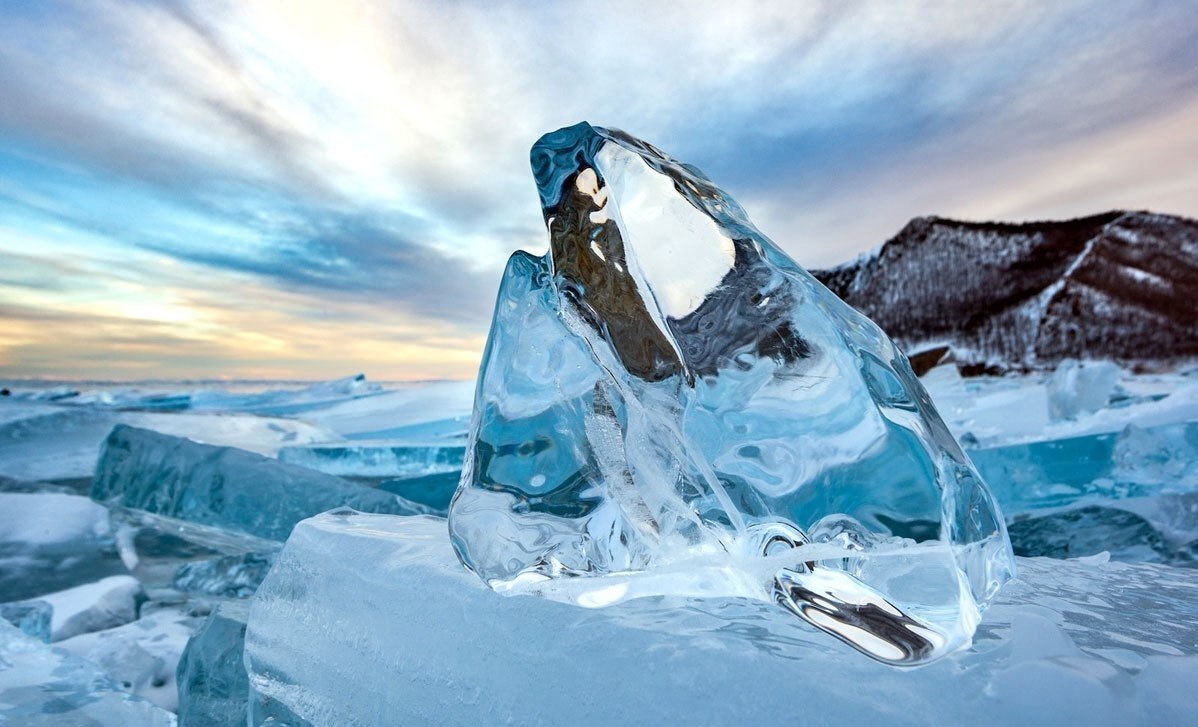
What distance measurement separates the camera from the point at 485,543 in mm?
685

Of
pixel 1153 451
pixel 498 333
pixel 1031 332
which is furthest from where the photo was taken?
pixel 1031 332

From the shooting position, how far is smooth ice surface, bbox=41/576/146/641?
1.33 metres

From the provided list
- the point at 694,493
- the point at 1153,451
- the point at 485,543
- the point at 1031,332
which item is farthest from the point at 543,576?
the point at 1031,332

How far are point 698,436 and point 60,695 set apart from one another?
0.89m

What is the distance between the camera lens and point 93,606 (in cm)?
139

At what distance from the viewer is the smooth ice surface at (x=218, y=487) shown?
175cm

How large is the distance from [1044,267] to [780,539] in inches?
360

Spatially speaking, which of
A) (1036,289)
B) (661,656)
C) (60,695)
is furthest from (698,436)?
(1036,289)

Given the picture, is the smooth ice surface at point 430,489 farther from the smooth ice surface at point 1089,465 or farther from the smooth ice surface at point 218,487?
the smooth ice surface at point 1089,465

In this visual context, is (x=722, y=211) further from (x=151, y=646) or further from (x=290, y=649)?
(x=151, y=646)

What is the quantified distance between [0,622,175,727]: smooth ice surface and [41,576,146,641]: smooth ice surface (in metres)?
0.44

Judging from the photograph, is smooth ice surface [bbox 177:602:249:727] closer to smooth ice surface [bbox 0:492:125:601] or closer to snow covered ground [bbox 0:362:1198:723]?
snow covered ground [bbox 0:362:1198:723]

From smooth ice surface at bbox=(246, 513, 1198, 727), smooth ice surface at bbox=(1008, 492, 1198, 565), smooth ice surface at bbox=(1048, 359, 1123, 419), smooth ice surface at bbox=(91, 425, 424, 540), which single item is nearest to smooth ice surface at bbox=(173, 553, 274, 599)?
smooth ice surface at bbox=(91, 425, 424, 540)

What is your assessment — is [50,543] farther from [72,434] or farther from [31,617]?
[72,434]
